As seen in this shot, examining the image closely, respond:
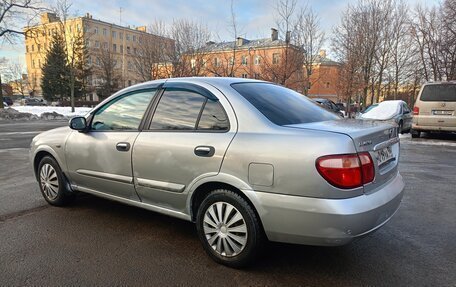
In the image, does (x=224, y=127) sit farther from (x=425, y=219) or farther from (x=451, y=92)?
(x=451, y=92)

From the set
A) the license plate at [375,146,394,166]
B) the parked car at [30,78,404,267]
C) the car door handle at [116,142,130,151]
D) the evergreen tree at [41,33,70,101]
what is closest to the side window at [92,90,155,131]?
the parked car at [30,78,404,267]

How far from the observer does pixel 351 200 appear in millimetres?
2498

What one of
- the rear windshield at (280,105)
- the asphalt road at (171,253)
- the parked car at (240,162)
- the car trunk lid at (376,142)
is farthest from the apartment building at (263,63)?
the car trunk lid at (376,142)

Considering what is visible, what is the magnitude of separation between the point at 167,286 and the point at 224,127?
53.2 inches

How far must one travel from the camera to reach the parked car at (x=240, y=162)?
251cm

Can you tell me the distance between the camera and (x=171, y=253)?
10.5ft

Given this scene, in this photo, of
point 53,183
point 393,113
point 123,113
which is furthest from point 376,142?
point 393,113

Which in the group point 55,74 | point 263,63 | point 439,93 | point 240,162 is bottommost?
point 240,162

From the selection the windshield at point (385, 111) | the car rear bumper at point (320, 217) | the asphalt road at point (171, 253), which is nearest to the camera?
the car rear bumper at point (320, 217)

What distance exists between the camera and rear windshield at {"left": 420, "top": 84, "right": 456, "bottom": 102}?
1162 centimetres

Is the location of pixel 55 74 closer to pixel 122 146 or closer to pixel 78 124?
pixel 78 124

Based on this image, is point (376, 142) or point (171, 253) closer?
point (376, 142)

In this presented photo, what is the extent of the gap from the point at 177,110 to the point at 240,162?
3.20ft

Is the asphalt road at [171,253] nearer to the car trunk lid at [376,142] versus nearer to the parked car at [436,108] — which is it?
the car trunk lid at [376,142]
